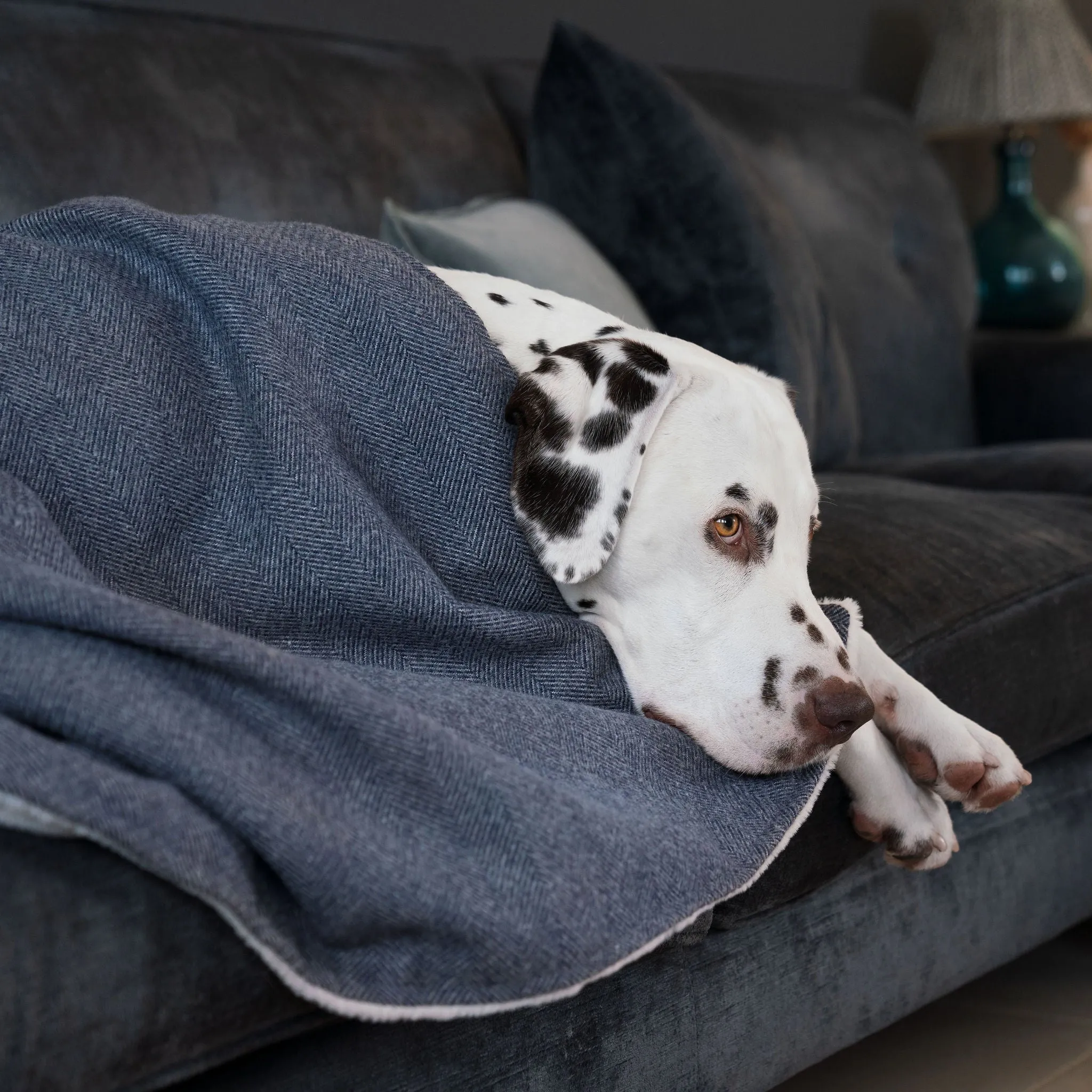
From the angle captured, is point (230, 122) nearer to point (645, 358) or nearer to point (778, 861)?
point (645, 358)

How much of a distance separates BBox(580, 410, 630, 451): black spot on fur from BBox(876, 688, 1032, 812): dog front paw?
1.28ft

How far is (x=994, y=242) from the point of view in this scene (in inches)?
158

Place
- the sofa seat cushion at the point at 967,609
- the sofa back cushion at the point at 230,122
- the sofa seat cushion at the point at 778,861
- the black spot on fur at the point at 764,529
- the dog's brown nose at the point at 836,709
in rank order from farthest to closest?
the sofa back cushion at the point at 230,122 < the sofa seat cushion at the point at 967,609 < the black spot on fur at the point at 764,529 < the dog's brown nose at the point at 836,709 < the sofa seat cushion at the point at 778,861

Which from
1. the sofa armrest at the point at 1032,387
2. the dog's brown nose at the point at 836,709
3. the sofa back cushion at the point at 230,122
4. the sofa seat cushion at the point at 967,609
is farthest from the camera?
the sofa armrest at the point at 1032,387

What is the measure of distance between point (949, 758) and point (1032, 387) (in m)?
1.77

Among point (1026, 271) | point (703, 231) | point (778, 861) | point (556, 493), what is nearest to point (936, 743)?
point (778, 861)

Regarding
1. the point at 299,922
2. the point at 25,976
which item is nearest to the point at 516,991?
the point at 299,922

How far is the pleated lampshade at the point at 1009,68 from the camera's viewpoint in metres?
3.96

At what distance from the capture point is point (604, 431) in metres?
1.24

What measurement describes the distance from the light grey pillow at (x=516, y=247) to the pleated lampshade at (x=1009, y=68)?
220 centimetres

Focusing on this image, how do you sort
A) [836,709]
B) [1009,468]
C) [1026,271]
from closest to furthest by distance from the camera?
[836,709], [1009,468], [1026,271]

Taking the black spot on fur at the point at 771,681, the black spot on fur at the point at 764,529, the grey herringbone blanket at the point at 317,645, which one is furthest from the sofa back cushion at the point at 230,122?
the black spot on fur at the point at 771,681

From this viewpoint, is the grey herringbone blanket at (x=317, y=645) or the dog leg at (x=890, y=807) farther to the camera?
the dog leg at (x=890, y=807)

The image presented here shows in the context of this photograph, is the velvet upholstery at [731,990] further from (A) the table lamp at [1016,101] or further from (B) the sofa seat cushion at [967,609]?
(A) the table lamp at [1016,101]
